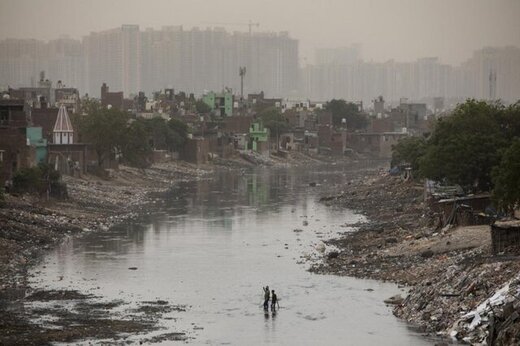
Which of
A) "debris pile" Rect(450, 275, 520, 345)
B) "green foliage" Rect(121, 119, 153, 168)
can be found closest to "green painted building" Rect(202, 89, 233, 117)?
"green foliage" Rect(121, 119, 153, 168)

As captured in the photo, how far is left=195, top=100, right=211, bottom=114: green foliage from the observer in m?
116

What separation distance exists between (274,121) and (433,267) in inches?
3340

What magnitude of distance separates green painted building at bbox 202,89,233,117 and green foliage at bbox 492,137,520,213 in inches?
3337

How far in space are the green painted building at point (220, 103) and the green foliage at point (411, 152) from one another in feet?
145

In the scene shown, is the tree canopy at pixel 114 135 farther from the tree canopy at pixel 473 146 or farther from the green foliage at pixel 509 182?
the green foliage at pixel 509 182

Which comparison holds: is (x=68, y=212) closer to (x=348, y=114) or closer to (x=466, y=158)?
(x=466, y=158)

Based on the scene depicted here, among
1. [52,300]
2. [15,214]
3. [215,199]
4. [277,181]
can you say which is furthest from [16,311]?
[277,181]

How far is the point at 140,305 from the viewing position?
29.8m

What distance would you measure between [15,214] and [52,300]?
13917 mm

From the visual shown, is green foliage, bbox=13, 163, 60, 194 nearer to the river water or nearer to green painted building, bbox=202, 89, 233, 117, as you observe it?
the river water

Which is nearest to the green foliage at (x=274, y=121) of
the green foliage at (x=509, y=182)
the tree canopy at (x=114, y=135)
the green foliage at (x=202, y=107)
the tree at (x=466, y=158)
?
the green foliage at (x=202, y=107)

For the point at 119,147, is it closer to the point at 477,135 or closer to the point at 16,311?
the point at 477,135

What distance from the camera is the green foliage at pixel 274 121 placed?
114 metres

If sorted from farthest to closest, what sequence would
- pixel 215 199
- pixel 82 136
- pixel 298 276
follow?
pixel 82 136 < pixel 215 199 < pixel 298 276
